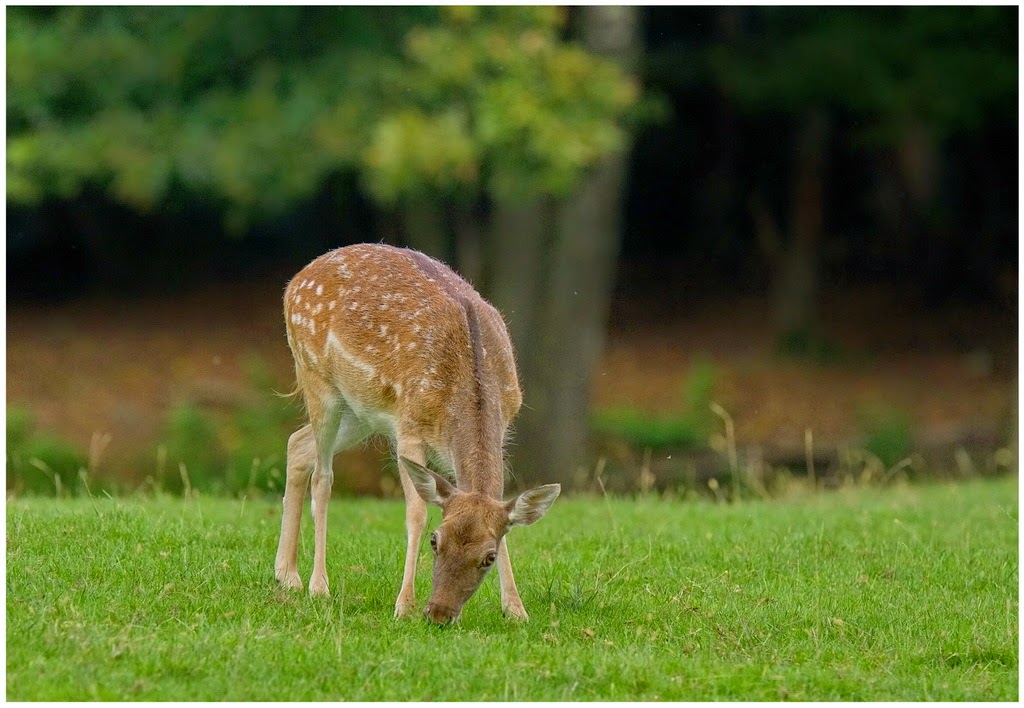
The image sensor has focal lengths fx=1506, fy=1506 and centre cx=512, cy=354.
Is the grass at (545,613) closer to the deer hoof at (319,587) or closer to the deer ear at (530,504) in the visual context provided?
the deer hoof at (319,587)

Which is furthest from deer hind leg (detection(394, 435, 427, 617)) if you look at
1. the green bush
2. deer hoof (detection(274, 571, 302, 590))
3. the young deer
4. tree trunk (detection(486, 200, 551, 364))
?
tree trunk (detection(486, 200, 551, 364))

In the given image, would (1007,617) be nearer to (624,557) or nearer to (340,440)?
(624,557)

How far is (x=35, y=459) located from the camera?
1195 centimetres

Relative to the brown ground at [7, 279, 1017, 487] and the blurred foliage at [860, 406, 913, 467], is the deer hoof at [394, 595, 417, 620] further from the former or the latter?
the brown ground at [7, 279, 1017, 487]

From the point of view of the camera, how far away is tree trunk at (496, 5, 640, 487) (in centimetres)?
1392

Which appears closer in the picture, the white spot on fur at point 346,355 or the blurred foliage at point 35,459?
the white spot on fur at point 346,355

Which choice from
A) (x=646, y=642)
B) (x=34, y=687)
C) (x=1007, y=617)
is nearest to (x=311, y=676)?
(x=34, y=687)

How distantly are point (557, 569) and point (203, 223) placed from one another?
1709cm

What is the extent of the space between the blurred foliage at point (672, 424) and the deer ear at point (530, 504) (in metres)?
9.76

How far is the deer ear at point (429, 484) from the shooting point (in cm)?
597

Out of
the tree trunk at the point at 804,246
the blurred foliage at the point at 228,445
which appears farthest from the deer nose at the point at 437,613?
the tree trunk at the point at 804,246

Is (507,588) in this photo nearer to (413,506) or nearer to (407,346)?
(413,506)

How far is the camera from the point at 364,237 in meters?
19.6

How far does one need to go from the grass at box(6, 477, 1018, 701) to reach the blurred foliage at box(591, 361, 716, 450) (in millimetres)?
7102
